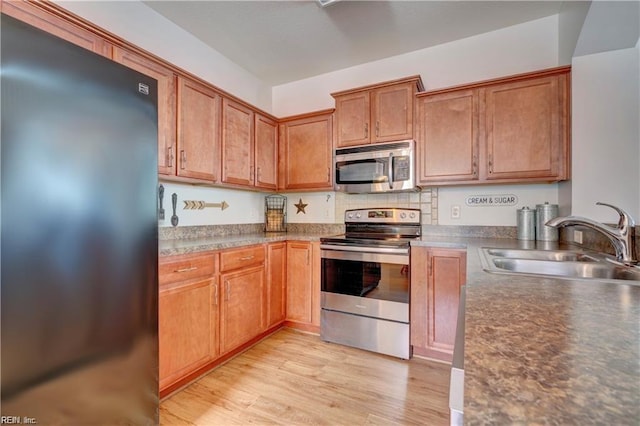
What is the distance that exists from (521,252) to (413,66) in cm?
201

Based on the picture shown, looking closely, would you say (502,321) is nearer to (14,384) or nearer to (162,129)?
(14,384)

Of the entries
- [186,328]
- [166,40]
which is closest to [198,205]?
[186,328]

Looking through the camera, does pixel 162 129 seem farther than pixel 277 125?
No

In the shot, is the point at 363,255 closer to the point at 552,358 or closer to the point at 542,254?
the point at 542,254

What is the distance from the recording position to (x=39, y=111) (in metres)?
0.97

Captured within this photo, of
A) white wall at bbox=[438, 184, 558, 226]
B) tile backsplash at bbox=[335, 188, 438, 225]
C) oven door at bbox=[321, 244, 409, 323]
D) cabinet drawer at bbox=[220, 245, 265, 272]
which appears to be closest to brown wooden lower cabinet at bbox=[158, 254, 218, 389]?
cabinet drawer at bbox=[220, 245, 265, 272]

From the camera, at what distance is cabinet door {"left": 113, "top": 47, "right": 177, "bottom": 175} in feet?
6.10

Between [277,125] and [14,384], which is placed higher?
[277,125]

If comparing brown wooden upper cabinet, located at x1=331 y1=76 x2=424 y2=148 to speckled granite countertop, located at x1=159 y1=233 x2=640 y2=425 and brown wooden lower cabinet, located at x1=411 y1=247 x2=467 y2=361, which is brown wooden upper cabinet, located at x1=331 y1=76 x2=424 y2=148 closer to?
brown wooden lower cabinet, located at x1=411 y1=247 x2=467 y2=361

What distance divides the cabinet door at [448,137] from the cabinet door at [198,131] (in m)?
1.69

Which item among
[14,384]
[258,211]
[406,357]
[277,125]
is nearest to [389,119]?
[277,125]

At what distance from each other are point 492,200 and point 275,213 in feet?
7.05

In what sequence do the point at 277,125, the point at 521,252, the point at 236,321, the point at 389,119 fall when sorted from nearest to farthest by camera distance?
the point at 521,252 → the point at 236,321 → the point at 389,119 → the point at 277,125

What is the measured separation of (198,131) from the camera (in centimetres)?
216
